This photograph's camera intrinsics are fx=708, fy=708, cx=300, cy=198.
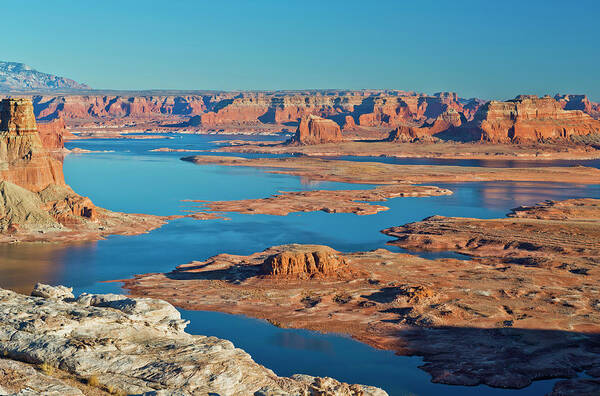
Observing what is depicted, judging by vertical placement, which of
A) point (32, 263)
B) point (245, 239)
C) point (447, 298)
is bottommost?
point (245, 239)

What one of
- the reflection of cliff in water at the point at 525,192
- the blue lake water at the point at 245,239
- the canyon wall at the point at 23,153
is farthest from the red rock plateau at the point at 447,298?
the reflection of cliff in water at the point at 525,192

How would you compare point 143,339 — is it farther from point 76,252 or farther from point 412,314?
point 76,252

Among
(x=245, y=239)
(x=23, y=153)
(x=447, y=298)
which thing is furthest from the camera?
(x=23, y=153)

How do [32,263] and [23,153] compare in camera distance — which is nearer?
[32,263]

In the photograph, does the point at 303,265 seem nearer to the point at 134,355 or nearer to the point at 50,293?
the point at 50,293

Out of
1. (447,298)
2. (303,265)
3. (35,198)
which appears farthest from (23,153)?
(447,298)

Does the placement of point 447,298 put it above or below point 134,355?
below

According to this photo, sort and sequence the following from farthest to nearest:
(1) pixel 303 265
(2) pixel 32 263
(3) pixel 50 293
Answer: (2) pixel 32 263 → (1) pixel 303 265 → (3) pixel 50 293
